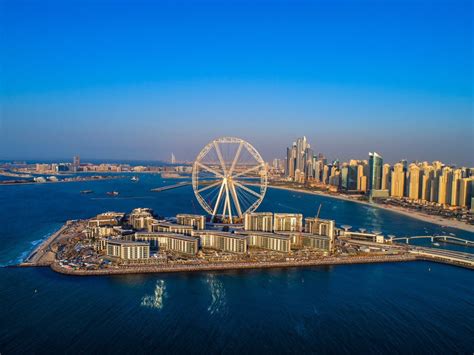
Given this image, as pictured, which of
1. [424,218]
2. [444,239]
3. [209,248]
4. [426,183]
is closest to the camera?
[209,248]

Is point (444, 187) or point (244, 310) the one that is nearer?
point (244, 310)

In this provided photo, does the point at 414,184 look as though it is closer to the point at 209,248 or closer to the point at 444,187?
the point at 444,187

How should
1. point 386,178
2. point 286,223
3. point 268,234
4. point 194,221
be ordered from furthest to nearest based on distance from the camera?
point 386,178, point 286,223, point 194,221, point 268,234

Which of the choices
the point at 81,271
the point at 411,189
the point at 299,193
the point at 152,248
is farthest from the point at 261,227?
the point at 299,193

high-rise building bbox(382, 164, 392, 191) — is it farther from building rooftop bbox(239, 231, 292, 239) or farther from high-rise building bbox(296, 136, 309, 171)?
building rooftop bbox(239, 231, 292, 239)

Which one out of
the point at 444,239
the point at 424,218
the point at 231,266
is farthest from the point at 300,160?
the point at 231,266

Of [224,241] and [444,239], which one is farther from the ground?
[224,241]

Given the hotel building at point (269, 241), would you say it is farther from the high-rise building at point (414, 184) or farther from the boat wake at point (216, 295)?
the high-rise building at point (414, 184)

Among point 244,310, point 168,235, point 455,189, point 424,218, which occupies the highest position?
point 455,189
